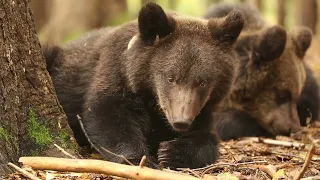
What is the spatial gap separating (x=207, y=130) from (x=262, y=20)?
4544 millimetres

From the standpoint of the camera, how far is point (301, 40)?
29.7ft

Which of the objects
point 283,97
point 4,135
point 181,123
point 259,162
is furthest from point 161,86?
point 283,97

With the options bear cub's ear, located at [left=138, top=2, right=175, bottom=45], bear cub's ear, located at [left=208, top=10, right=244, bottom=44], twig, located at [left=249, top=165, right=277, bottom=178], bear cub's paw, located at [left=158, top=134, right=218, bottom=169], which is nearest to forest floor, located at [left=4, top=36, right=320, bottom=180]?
twig, located at [left=249, top=165, right=277, bottom=178]

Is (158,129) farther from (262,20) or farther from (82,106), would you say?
(262,20)

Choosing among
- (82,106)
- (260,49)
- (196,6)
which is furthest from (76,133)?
(196,6)

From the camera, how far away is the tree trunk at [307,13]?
59.0 ft

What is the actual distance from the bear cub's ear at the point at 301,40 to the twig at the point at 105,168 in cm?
572

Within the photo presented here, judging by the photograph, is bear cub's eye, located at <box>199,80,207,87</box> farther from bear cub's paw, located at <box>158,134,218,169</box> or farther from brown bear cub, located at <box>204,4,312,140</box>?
brown bear cub, located at <box>204,4,312,140</box>

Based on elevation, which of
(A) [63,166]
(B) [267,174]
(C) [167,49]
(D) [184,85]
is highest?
(C) [167,49]

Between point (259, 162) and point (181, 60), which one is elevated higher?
point (181, 60)

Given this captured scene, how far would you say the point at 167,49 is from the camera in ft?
17.8

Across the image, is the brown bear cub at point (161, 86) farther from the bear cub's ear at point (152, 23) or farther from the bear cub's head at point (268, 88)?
the bear cub's head at point (268, 88)

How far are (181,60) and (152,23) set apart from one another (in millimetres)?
502

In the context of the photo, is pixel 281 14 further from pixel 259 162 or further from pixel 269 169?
pixel 269 169
